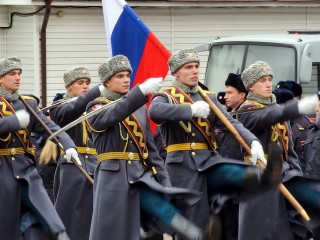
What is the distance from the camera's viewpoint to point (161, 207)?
10281mm

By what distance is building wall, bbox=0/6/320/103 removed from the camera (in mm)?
22578

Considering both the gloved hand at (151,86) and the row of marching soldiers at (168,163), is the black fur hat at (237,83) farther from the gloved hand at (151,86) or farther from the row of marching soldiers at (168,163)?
the gloved hand at (151,86)

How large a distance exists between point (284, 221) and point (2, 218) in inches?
98.4

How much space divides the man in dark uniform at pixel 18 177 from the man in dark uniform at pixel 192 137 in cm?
99

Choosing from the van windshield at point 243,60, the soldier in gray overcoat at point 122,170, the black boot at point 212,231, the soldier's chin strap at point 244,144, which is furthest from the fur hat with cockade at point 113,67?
the van windshield at point 243,60

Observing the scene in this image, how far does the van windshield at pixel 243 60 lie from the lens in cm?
1741

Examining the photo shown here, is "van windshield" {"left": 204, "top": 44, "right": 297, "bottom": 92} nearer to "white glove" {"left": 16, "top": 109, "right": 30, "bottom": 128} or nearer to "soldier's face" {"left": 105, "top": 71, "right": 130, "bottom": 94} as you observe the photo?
"soldier's face" {"left": 105, "top": 71, "right": 130, "bottom": 94}

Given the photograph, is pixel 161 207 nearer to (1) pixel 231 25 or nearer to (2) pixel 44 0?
(2) pixel 44 0

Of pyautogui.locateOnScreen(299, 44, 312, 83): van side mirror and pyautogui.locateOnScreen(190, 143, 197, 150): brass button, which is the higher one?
pyautogui.locateOnScreen(299, 44, 312, 83): van side mirror

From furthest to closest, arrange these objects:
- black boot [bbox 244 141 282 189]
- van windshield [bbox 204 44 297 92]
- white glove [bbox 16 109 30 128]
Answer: van windshield [bbox 204 44 297 92], white glove [bbox 16 109 30 128], black boot [bbox 244 141 282 189]

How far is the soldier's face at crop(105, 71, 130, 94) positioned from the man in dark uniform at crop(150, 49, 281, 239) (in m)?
0.28

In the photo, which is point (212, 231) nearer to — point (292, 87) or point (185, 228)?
point (185, 228)

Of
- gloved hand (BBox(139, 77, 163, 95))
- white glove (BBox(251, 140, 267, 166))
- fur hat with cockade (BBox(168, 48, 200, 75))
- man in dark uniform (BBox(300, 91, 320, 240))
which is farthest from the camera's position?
man in dark uniform (BBox(300, 91, 320, 240))

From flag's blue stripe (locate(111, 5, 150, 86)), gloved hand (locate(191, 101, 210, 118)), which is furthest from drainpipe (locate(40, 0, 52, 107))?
gloved hand (locate(191, 101, 210, 118))
